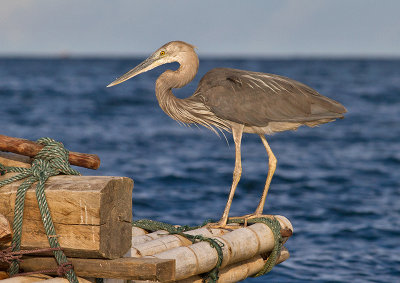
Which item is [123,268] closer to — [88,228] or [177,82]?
[88,228]

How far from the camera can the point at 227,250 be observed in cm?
629

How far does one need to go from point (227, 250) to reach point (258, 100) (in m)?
2.17

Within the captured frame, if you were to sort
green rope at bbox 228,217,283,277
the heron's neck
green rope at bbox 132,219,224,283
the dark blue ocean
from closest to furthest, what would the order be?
1. green rope at bbox 132,219,224,283
2. green rope at bbox 228,217,283,277
3. the heron's neck
4. the dark blue ocean

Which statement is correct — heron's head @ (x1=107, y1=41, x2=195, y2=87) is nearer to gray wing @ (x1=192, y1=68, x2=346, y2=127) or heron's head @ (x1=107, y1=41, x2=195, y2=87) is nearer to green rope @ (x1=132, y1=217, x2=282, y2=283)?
gray wing @ (x1=192, y1=68, x2=346, y2=127)

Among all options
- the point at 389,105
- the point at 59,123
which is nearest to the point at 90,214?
the point at 59,123

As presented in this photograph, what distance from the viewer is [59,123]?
3148 cm

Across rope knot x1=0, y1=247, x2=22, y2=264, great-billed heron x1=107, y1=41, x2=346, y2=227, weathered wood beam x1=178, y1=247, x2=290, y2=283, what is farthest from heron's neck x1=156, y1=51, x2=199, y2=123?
rope knot x1=0, y1=247, x2=22, y2=264

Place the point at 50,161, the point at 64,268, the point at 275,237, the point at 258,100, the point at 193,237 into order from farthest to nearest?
the point at 258,100 < the point at 275,237 < the point at 193,237 < the point at 50,161 < the point at 64,268

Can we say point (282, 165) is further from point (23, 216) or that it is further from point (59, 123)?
point (23, 216)

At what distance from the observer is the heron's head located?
303 inches

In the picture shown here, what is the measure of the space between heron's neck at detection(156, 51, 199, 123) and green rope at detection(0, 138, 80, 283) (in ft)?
8.58

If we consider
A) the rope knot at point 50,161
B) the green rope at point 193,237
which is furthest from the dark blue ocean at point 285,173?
the rope knot at point 50,161

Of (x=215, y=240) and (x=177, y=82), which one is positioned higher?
(x=177, y=82)

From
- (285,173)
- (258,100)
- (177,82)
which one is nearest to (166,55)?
(177,82)
